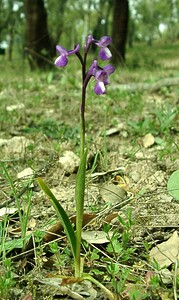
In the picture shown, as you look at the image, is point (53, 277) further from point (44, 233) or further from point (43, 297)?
point (44, 233)

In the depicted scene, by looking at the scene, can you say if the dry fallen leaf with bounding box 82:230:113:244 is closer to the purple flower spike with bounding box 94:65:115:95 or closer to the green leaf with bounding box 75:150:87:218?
the green leaf with bounding box 75:150:87:218

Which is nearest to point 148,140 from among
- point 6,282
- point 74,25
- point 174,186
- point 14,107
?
point 174,186

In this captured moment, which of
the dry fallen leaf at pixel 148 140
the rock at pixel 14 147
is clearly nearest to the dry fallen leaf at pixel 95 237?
the rock at pixel 14 147

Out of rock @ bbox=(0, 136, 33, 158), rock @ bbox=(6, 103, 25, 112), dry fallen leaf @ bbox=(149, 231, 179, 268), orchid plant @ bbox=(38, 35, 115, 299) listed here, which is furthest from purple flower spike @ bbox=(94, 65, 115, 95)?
rock @ bbox=(6, 103, 25, 112)

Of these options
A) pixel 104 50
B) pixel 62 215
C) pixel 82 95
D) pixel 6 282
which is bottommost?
pixel 6 282

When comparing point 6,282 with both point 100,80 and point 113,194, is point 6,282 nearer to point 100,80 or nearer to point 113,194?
point 100,80

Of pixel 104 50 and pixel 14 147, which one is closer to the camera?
pixel 104 50

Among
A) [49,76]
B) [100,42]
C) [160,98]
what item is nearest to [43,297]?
[100,42]
